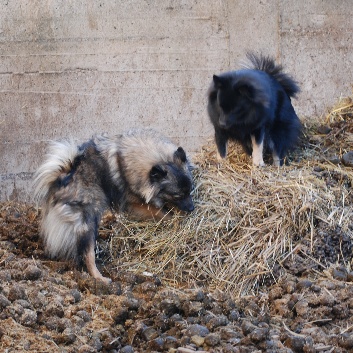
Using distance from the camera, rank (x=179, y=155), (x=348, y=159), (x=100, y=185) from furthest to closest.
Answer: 1. (x=348, y=159)
2. (x=179, y=155)
3. (x=100, y=185)

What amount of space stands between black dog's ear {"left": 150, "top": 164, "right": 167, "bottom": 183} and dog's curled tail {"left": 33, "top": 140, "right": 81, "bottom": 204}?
25.9 inches

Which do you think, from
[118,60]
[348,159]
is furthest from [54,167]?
[348,159]

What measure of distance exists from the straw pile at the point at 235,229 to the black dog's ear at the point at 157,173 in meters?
0.37

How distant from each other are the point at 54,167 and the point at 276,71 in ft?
9.19

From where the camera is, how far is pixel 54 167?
6.70 meters

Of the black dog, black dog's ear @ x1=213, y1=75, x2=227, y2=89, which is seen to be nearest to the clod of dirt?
the black dog

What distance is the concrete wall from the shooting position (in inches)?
349

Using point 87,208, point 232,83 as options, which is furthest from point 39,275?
point 232,83

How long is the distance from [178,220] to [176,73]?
102 inches

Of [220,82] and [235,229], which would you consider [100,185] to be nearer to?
A: [235,229]

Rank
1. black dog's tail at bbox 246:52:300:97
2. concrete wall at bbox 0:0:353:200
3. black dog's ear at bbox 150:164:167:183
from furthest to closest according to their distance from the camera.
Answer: concrete wall at bbox 0:0:353:200 < black dog's tail at bbox 246:52:300:97 < black dog's ear at bbox 150:164:167:183

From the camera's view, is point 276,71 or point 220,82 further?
point 276,71

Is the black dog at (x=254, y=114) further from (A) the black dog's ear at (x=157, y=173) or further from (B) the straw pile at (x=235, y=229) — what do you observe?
(A) the black dog's ear at (x=157, y=173)

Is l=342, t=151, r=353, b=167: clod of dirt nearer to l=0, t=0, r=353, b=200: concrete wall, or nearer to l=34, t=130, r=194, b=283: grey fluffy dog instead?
l=34, t=130, r=194, b=283: grey fluffy dog
